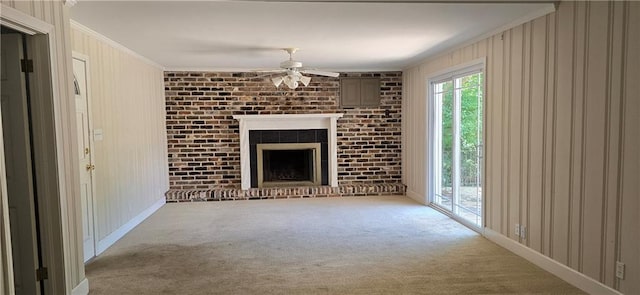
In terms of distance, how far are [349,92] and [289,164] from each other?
5.49 feet

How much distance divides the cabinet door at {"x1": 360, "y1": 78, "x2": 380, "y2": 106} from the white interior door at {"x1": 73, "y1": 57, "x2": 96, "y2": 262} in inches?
A: 175

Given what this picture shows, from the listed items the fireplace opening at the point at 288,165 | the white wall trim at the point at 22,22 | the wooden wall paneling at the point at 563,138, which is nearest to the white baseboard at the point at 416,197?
the fireplace opening at the point at 288,165

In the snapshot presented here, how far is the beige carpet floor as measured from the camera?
10.4ft

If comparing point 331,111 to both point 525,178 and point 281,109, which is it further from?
point 525,178

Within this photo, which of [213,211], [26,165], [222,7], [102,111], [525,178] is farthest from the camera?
[213,211]

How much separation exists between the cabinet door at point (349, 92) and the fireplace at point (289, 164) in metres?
0.90

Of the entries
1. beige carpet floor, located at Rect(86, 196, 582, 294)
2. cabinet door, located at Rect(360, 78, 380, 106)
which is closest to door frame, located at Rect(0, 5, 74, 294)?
beige carpet floor, located at Rect(86, 196, 582, 294)

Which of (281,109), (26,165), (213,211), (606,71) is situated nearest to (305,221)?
(213,211)

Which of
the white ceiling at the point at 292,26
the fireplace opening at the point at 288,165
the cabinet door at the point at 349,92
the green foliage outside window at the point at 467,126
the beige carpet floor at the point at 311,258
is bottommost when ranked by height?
the beige carpet floor at the point at 311,258

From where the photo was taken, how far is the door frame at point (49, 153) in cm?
262

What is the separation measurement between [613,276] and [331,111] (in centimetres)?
497

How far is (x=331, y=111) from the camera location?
7.14m

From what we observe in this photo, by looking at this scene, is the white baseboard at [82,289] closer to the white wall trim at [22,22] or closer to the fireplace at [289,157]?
the white wall trim at [22,22]

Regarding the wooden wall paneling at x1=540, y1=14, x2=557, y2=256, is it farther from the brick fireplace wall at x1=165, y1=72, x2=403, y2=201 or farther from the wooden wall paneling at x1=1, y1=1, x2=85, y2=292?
the brick fireplace wall at x1=165, y1=72, x2=403, y2=201
